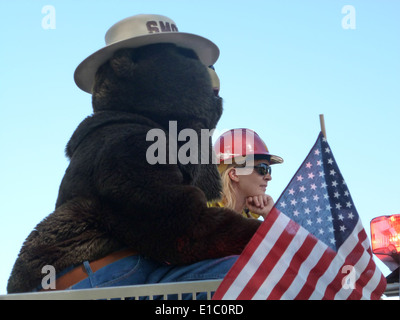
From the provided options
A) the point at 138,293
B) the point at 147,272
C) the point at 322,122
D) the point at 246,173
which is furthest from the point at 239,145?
the point at 138,293

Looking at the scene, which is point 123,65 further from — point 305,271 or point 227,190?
point 227,190

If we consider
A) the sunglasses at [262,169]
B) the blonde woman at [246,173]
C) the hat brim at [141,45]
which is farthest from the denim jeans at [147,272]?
the sunglasses at [262,169]

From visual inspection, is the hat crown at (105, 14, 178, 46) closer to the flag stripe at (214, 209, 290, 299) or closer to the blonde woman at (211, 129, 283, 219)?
the flag stripe at (214, 209, 290, 299)

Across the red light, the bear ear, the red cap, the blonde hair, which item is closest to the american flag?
the bear ear

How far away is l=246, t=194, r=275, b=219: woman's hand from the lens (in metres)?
5.42

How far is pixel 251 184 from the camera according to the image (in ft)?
18.2

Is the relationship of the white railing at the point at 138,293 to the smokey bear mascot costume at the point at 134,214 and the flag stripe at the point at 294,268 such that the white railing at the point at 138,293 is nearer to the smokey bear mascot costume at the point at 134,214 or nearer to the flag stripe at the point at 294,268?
the smokey bear mascot costume at the point at 134,214

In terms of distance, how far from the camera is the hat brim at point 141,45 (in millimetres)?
3871

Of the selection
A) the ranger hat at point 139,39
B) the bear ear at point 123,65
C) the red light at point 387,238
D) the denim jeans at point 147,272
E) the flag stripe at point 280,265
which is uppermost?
the ranger hat at point 139,39

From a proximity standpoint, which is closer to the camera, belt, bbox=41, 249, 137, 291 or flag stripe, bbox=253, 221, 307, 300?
flag stripe, bbox=253, 221, 307, 300

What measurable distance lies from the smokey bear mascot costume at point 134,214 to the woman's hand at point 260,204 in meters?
1.78

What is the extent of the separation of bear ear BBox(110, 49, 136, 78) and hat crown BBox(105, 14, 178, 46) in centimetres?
16
